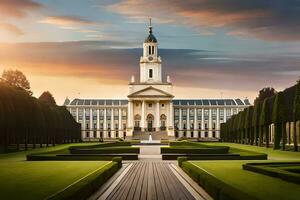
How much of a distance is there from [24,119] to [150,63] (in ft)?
267

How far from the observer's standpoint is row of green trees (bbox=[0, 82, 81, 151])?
200ft

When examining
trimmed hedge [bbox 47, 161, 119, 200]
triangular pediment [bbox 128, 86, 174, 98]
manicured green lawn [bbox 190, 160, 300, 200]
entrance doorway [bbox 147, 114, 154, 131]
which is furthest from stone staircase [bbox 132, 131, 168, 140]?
trimmed hedge [bbox 47, 161, 119, 200]

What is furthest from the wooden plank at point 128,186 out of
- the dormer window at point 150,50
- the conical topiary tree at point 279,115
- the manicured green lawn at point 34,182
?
the dormer window at point 150,50

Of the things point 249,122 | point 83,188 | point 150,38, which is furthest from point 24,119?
point 150,38

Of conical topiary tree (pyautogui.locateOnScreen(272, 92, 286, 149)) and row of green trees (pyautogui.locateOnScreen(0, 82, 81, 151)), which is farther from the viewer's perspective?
conical topiary tree (pyautogui.locateOnScreen(272, 92, 286, 149))

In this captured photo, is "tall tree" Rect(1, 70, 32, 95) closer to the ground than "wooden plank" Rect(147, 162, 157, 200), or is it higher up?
higher up

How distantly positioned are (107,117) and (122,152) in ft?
383

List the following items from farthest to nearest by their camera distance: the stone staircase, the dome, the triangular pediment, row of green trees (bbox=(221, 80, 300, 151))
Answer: the dome, the triangular pediment, the stone staircase, row of green trees (bbox=(221, 80, 300, 151))

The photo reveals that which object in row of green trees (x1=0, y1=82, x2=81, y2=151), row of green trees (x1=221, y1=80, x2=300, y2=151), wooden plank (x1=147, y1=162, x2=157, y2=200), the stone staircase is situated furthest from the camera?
the stone staircase

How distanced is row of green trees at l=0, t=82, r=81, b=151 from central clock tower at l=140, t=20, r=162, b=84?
51.3 meters

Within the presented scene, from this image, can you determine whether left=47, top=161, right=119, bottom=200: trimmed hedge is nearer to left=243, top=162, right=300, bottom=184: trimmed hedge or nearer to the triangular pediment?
left=243, top=162, right=300, bottom=184: trimmed hedge

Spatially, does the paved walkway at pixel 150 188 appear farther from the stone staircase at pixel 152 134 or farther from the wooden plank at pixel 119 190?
the stone staircase at pixel 152 134

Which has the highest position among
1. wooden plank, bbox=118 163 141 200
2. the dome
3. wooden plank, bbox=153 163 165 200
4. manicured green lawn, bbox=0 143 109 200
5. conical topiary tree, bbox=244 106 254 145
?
the dome

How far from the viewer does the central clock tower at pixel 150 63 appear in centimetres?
14625
